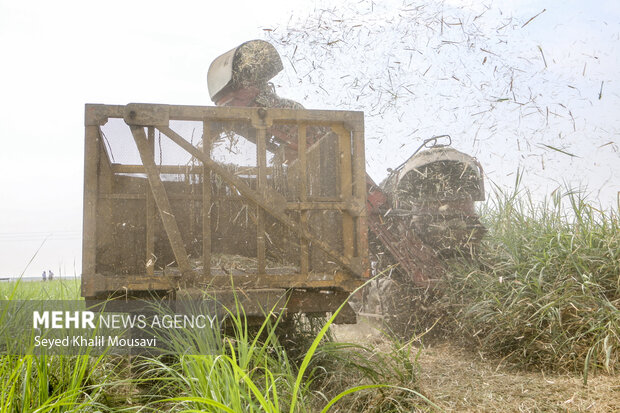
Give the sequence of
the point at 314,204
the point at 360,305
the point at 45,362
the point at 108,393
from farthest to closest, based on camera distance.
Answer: the point at 360,305
the point at 314,204
the point at 108,393
the point at 45,362

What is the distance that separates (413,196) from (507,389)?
304 centimetres

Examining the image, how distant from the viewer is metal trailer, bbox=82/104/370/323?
428cm

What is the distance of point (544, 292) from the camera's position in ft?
16.0

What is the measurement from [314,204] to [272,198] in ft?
1.21

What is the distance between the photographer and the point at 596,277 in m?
4.77

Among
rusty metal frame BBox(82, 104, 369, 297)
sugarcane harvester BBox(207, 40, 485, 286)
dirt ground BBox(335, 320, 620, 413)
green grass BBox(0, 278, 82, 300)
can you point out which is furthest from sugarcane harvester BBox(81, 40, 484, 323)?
sugarcane harvester BBox(207, 40, 485, 286)

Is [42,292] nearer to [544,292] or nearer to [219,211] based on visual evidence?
[219,211]

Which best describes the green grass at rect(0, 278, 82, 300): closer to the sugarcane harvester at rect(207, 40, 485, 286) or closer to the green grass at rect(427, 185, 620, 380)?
the sugarcane harvester at rect(207, 40, 485, 286)

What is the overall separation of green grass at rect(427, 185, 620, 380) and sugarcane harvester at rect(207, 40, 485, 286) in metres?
0.29

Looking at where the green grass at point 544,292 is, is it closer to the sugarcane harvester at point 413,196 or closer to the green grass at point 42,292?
the sugarcane harvester at point 413,196

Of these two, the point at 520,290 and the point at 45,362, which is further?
the point at 520,290

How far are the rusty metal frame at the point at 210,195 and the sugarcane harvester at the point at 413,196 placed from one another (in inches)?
60.9

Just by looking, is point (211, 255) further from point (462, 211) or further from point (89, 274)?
point (462, 211)

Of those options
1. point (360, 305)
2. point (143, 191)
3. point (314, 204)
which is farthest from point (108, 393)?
point (360, 305)
